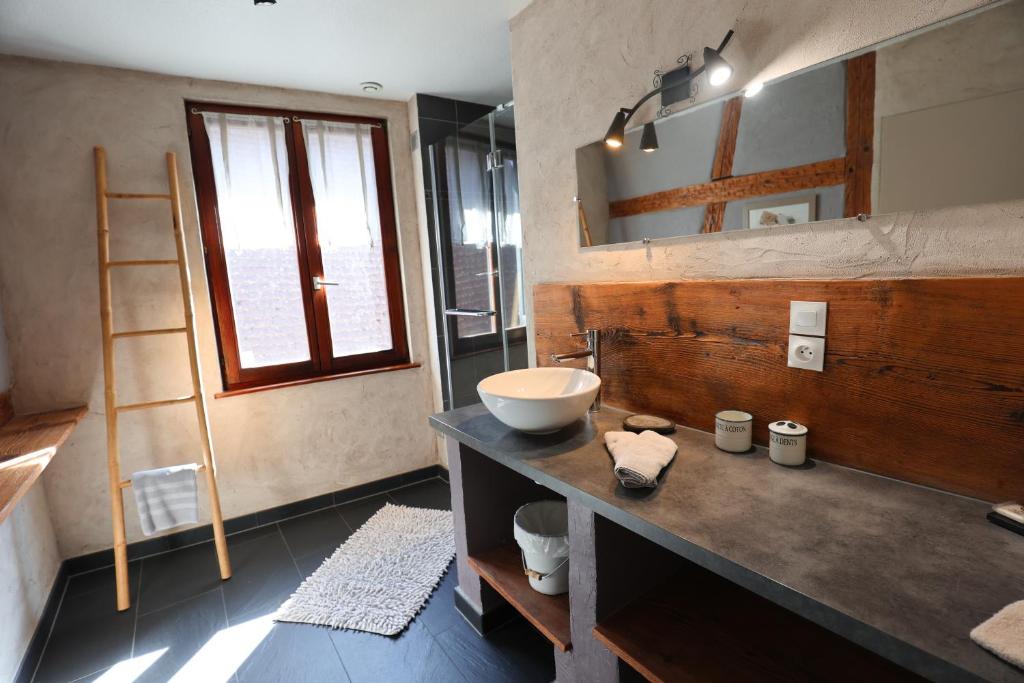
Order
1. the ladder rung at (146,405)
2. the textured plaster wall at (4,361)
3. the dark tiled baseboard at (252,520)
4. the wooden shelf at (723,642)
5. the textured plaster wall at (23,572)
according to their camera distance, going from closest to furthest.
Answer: the wooden shelf at (723,642)
the textured plaster wall at (23,572)
the textured plaster wall at (4,361)
the ladder rung at (146,405)
the dark tiled baseboard at (252,520)

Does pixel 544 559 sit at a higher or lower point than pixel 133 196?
lower

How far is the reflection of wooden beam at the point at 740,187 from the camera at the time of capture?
1135 mm

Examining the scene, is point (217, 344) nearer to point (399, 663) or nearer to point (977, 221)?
point (399, 663)

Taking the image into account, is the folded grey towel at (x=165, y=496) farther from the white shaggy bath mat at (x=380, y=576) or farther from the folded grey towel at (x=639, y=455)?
the folded grey towel at (x=639, y=455)

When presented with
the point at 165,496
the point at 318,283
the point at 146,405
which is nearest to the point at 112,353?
the point at 146,405

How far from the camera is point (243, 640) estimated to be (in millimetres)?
1863

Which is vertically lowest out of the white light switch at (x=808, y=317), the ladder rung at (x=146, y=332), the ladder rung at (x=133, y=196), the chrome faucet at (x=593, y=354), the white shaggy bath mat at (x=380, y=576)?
the white shaggy bath mat at (x=380, y=576)

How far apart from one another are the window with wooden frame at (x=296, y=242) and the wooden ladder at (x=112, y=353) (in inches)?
8.6

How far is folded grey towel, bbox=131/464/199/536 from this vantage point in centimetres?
219

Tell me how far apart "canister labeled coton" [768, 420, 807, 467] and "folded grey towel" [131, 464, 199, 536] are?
235 centimetres

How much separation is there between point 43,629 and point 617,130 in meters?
2.80

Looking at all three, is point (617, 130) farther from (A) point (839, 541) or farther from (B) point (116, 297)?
(B) point (116, 297)

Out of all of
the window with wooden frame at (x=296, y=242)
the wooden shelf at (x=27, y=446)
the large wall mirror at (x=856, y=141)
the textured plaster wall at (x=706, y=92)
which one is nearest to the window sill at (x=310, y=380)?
the window with wooden frame at (x=296, y=242)

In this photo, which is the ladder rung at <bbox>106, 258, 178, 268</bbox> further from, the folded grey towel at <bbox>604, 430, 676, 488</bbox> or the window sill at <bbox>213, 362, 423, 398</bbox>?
the folded grey towel at <bbox>604, 430, 676, 488</bbox>
